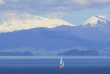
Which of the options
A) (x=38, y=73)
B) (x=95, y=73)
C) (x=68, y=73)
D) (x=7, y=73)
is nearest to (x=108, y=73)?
(x=95, y=73)

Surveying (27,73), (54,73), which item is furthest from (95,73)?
(27,73)

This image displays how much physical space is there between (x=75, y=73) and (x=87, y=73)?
380 centimetres

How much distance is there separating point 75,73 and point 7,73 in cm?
1956

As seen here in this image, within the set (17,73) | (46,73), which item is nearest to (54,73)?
(46,73)

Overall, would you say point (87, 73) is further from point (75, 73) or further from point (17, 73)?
point (17, 73)

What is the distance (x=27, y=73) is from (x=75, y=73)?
13924mm

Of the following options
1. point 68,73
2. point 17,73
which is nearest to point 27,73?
point 17,73

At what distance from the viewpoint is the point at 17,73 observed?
5000 inches

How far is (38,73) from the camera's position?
127125mm

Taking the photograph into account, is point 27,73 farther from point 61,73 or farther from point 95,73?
point 95,73

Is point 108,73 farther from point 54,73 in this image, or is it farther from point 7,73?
point 7,73

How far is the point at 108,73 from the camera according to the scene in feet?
414

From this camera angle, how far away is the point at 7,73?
12662 centimetres

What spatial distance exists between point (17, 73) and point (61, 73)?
12638mm
